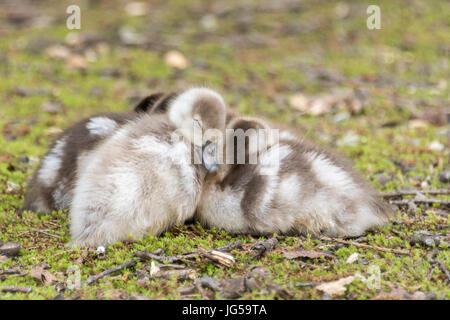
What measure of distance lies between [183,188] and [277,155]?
71 cm

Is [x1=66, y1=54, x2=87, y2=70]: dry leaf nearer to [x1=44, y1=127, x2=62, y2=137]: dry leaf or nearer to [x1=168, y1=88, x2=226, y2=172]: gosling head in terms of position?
[x1=44, y1=127, x2=62, y2=137]: dry leaf

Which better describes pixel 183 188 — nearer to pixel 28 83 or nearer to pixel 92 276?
pixel 92 276

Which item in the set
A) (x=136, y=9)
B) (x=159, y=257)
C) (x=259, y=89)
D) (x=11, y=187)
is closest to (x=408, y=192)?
(x=159, y=257)

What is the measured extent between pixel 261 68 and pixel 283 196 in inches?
201

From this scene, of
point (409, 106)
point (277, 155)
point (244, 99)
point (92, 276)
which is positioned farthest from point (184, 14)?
point (92, 276)

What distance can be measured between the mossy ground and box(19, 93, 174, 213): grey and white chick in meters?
0.15

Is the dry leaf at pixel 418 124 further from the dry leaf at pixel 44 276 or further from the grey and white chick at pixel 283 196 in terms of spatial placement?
the dry leaf at pixel 44 276

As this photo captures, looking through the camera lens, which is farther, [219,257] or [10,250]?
[10,250]

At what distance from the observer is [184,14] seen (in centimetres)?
1060

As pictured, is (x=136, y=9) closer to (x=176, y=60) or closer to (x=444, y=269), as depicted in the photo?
(x=176, y=60)

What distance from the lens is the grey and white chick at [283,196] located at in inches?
151

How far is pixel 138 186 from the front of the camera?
12.1 ft

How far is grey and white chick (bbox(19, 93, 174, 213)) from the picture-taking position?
4.34 meters

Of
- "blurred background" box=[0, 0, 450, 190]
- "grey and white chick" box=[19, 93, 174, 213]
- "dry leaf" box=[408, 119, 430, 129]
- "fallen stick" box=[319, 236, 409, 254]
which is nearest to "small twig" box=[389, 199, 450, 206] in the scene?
"blurred background" box=[0, 0, 450, 190]
